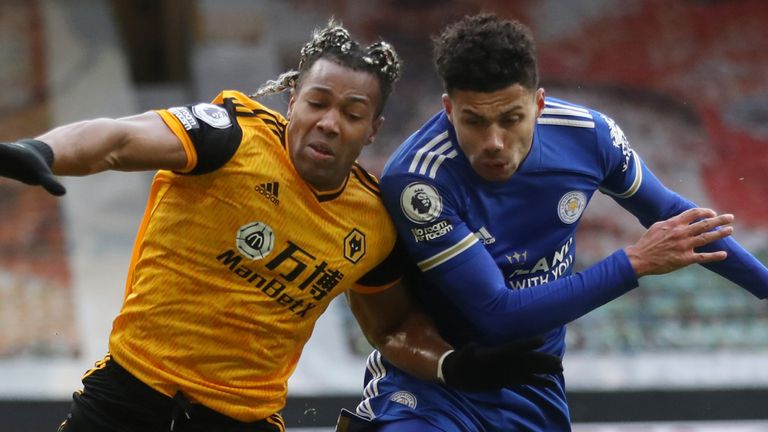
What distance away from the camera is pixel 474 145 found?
346 centimetres

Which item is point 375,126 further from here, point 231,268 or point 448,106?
point 231,268

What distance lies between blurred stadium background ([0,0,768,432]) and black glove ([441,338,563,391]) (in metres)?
3.44

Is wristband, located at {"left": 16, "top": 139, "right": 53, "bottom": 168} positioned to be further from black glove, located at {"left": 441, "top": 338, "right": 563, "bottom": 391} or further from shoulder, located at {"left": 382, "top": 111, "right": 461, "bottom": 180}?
black glove, located at {"left": 441, "top": 338, "right": 563, "bottom": 391}

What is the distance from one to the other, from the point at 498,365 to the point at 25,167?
1.50m

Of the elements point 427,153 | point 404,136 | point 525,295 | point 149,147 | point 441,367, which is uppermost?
point 149,147

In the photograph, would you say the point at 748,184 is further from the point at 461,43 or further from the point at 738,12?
the point at 461,43

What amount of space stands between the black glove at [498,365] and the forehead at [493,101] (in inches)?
26.5

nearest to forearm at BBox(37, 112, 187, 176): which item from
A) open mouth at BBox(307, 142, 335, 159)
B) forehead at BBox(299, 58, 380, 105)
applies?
open mouth at BBox(307, 142, 335, 159)

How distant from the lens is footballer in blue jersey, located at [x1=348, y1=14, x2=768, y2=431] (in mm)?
3412

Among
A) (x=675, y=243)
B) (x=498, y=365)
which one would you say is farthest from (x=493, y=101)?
(x=498, y=365)

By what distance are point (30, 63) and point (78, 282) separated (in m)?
3.73

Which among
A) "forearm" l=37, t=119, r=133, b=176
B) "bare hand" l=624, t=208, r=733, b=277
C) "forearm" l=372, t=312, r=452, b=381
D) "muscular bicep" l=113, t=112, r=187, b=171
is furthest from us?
"forearm" l=372, t=312, r=452, b=381

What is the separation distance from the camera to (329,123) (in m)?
3.36

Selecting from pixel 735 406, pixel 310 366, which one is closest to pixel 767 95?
pixel 735 406
